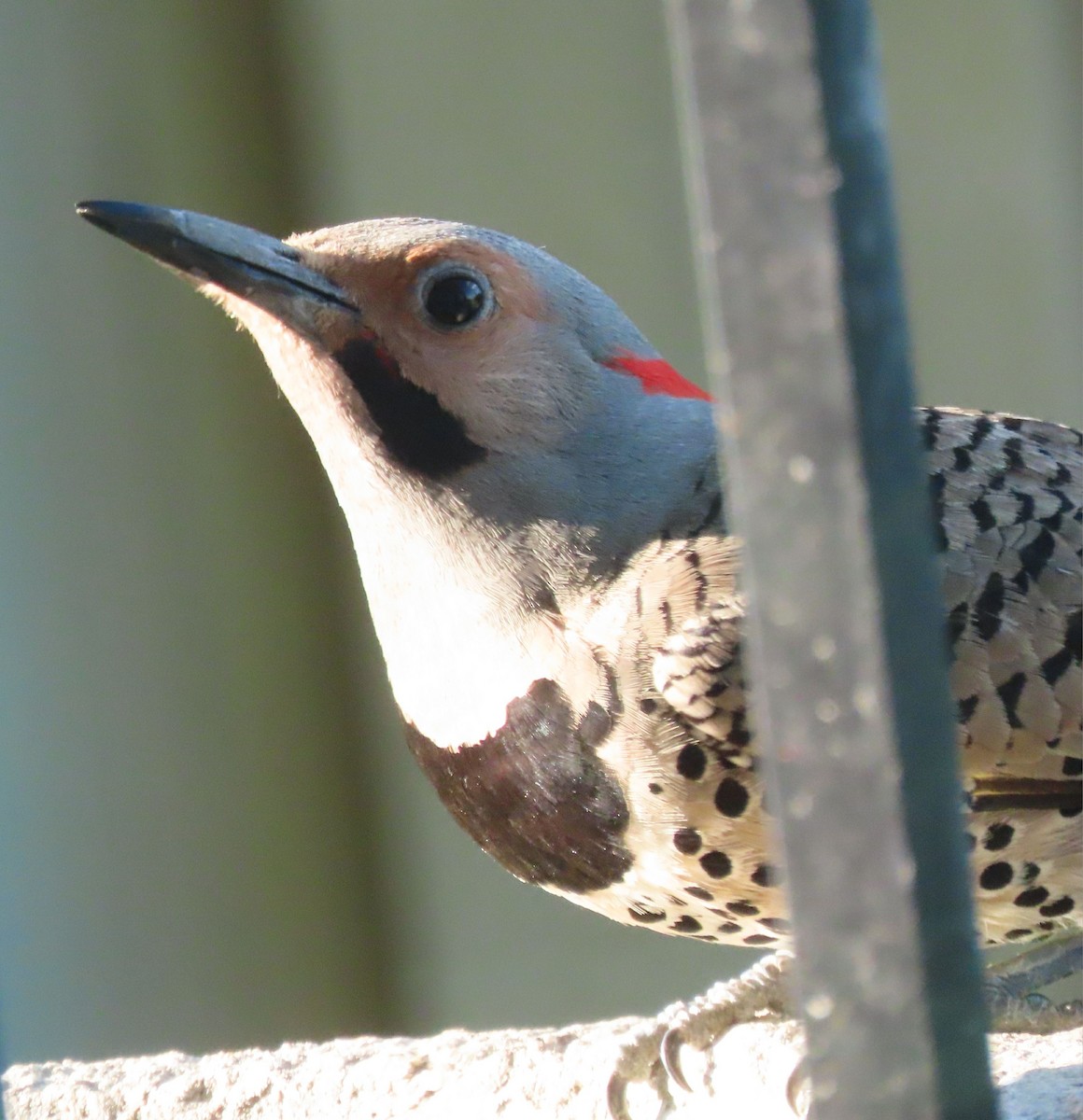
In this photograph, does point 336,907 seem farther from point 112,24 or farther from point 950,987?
point 950,987

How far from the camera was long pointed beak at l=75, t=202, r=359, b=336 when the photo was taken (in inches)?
71.6

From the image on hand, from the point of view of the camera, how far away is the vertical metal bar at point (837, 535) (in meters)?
0.77

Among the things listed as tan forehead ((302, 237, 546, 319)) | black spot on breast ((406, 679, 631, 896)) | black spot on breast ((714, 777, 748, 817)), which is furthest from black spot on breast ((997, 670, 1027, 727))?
tan forehead ((302, 237, 546, 319))

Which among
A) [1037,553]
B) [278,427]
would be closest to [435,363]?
[1037,553]

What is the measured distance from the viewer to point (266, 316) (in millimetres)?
1982

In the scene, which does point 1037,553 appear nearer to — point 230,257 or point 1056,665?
point 1056,665

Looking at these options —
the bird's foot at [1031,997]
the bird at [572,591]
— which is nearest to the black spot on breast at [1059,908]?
the bird at [572,591]

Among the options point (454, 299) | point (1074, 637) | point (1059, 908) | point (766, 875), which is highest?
point (454, 299)

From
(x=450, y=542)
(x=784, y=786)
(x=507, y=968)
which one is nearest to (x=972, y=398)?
(x=507, y=968)

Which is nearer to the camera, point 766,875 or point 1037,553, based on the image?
point 766,875

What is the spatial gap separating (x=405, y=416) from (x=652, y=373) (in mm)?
431

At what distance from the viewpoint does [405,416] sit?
2029mm

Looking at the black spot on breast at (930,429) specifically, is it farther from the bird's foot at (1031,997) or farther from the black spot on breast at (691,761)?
the bird's foot at (1031,997)

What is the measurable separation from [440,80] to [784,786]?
453 centimetres
